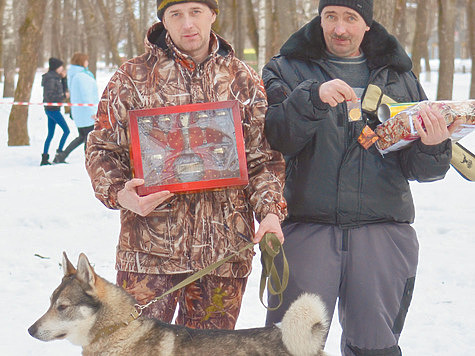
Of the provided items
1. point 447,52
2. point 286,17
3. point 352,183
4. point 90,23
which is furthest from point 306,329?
point 90,23

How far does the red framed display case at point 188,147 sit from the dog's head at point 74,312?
0.49 metres

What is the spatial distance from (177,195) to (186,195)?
0.15 ft

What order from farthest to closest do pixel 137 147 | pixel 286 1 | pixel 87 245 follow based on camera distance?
pixel 286 1
pixel 87 245
pixel 137 147

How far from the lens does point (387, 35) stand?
3.11 meters

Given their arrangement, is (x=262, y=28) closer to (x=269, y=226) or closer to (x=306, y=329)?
(x=269, y=226)

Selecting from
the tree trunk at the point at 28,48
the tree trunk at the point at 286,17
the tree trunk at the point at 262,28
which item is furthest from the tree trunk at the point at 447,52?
the tree trunk at the point at 28,48

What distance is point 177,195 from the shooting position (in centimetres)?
274

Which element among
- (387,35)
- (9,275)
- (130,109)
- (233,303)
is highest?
(387,35)

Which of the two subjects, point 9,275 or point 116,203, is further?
point 9,275

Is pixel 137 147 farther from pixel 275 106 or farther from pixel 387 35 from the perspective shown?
pixel 387 35

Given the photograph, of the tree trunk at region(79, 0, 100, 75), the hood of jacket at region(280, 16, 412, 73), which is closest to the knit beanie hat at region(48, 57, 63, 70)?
the tree trunk at region(79, 0, 100, 75)

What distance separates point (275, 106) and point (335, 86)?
378 millimetres

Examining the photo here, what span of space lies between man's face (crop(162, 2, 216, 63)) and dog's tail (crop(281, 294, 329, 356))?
1.28 m

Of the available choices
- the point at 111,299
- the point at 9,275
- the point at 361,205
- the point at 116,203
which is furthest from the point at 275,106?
the point at 9,275
